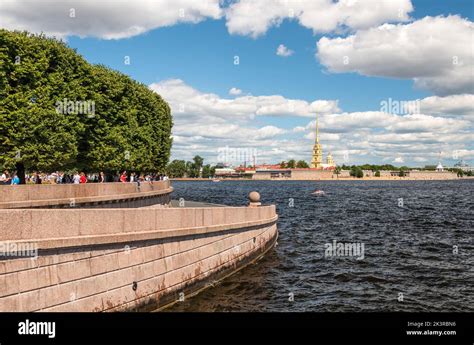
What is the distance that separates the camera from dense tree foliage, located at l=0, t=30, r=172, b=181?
1001 inches

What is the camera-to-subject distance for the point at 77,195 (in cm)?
2481

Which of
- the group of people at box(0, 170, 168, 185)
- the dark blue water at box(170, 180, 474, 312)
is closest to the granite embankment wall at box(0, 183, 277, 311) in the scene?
the dark blue water at box(170, 180, 474, 312)

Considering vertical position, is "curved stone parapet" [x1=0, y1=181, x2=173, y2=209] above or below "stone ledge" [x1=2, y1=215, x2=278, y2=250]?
above

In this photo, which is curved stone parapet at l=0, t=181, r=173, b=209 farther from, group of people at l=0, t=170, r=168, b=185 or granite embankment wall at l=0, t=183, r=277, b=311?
granite embankment wall at l=0, t=183, r=277, b=311

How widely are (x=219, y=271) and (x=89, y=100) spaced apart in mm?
18307

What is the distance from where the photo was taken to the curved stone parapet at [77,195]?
20359mm

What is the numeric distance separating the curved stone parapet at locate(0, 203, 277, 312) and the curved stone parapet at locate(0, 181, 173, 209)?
850 cm

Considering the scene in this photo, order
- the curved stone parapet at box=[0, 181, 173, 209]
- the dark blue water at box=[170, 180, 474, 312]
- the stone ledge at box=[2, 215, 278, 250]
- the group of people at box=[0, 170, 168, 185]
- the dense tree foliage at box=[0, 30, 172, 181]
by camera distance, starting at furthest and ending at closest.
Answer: the group of people at box=[0, 170, 168, 185] < the dense tree foliage at box=[0, 30, 172, 181] < the curved stone parapet at box=[0, 181, 173, 209] < the dark blue water at box=[170, 180, 474, 312] < the stone ledge at box=[2, 215, 278, 250]

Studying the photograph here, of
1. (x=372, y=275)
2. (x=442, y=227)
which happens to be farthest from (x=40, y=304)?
(x=442, y=227)

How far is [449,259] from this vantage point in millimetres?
24969

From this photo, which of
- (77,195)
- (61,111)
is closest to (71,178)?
(61,111)

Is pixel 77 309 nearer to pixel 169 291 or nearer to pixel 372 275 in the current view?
pixel 169 291

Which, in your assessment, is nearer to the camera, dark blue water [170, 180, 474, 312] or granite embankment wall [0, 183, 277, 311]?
granite embankment wall [0, 183, 277, 311]

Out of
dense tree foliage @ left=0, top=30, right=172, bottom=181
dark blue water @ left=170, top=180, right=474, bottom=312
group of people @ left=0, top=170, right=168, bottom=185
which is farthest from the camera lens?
group of people @ left=0, top=170, right=168, bottom=185
